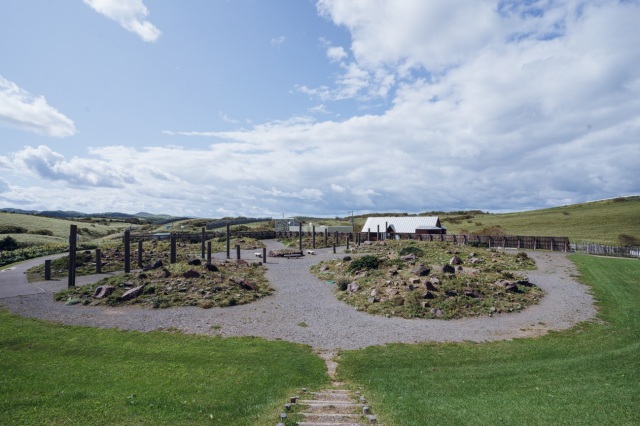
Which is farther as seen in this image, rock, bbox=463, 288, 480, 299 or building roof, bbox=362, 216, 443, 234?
building roof, bbox=362, 216, 443, 234

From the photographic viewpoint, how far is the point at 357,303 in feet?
84.4

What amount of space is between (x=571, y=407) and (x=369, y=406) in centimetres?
541

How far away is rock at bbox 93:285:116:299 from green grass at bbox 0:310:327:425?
24.3 feet

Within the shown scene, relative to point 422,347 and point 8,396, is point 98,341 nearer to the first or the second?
point 8,396

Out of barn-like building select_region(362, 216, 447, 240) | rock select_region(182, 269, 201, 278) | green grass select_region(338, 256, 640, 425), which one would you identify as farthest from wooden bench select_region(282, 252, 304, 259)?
green grass select_region(338, 256, 640, 425)

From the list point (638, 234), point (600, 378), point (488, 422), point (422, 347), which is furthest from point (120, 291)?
point (638, 234)

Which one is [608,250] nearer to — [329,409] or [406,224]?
[406,224]

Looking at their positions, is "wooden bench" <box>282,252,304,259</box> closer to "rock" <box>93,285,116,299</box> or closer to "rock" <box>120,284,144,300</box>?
"rock" <box>120,284,144,300</box>

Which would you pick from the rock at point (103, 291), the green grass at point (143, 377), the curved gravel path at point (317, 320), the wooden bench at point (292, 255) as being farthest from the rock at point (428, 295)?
the wooden bench at point (292, 255)

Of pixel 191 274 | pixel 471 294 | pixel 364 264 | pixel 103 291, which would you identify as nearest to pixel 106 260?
pixel 191 274

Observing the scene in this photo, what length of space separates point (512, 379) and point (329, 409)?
675 cm

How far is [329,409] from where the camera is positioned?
10180mm

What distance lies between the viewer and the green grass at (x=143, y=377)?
31.4ft

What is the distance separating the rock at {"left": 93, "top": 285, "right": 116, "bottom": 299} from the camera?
26.3m
